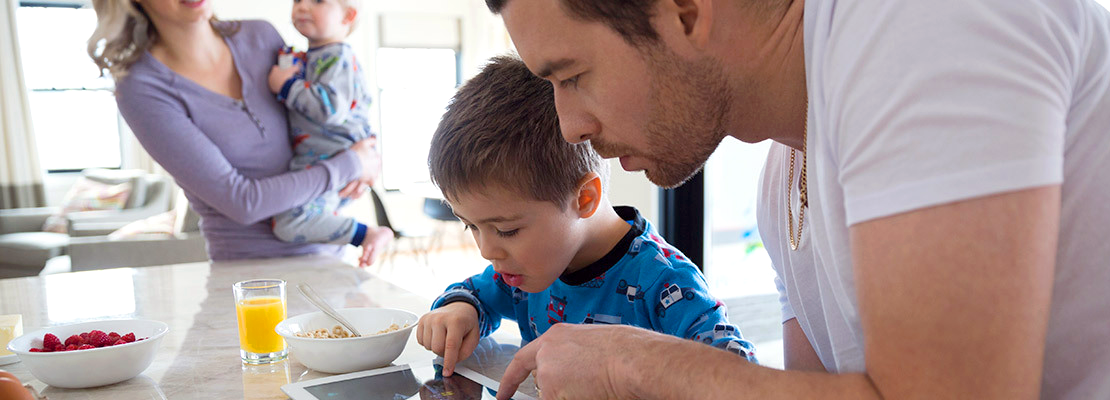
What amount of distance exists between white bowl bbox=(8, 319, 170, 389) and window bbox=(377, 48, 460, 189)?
23.7ft

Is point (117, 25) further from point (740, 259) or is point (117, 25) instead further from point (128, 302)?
point (740, 259)

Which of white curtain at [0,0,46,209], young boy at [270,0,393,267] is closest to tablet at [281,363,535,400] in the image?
young boy at [270,0,393,267]

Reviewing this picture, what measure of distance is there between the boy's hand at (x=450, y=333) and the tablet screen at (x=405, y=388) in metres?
0.04

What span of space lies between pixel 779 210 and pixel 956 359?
534 millimetres

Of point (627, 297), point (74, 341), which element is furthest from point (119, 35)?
point (627, 297)

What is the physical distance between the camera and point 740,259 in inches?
144

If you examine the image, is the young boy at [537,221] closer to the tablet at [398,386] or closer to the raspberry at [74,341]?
the tablet at [398,386]

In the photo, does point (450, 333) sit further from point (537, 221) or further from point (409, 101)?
point (409, 101)

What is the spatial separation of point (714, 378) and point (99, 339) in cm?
83

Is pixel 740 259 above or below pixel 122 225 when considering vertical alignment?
above

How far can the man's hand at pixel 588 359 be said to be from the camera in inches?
33.0

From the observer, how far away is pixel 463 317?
4.00ft

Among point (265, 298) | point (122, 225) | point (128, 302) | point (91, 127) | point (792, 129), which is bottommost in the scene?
point (122, 225)

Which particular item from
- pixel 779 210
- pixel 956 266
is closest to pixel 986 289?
pixel 956 266
